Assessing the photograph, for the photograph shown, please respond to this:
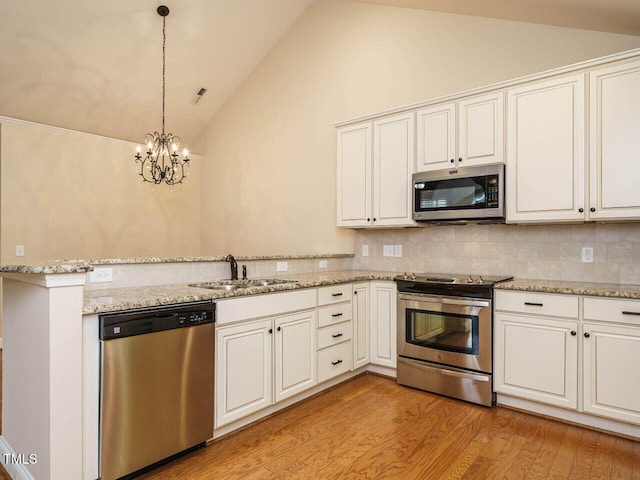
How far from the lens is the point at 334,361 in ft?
10.3

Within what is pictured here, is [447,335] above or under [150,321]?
under

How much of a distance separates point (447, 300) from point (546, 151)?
50.6 inches

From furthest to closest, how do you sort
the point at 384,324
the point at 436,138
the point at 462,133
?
the point at 384,324, the point at 436,138, the point at 462,133

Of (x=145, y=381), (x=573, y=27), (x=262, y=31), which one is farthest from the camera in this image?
(x=262, y=31)

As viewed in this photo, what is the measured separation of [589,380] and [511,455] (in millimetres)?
751

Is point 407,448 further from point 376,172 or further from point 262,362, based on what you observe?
point 376,172

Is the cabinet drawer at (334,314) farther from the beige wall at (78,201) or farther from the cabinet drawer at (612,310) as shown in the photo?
the beige wall at (78,201)

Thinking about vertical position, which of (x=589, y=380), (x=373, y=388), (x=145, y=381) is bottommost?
(x=373, y=388)

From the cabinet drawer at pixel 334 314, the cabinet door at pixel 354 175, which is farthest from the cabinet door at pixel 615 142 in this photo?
the cabinet drawer at pixel 334 314

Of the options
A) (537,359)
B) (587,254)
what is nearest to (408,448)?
(537,359)

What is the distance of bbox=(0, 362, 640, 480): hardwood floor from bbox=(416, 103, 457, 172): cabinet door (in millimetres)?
1919

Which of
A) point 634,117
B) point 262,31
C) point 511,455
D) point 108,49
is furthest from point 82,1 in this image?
point 511,455

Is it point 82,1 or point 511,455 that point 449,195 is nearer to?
point 511,455

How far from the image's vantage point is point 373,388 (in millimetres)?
3230
